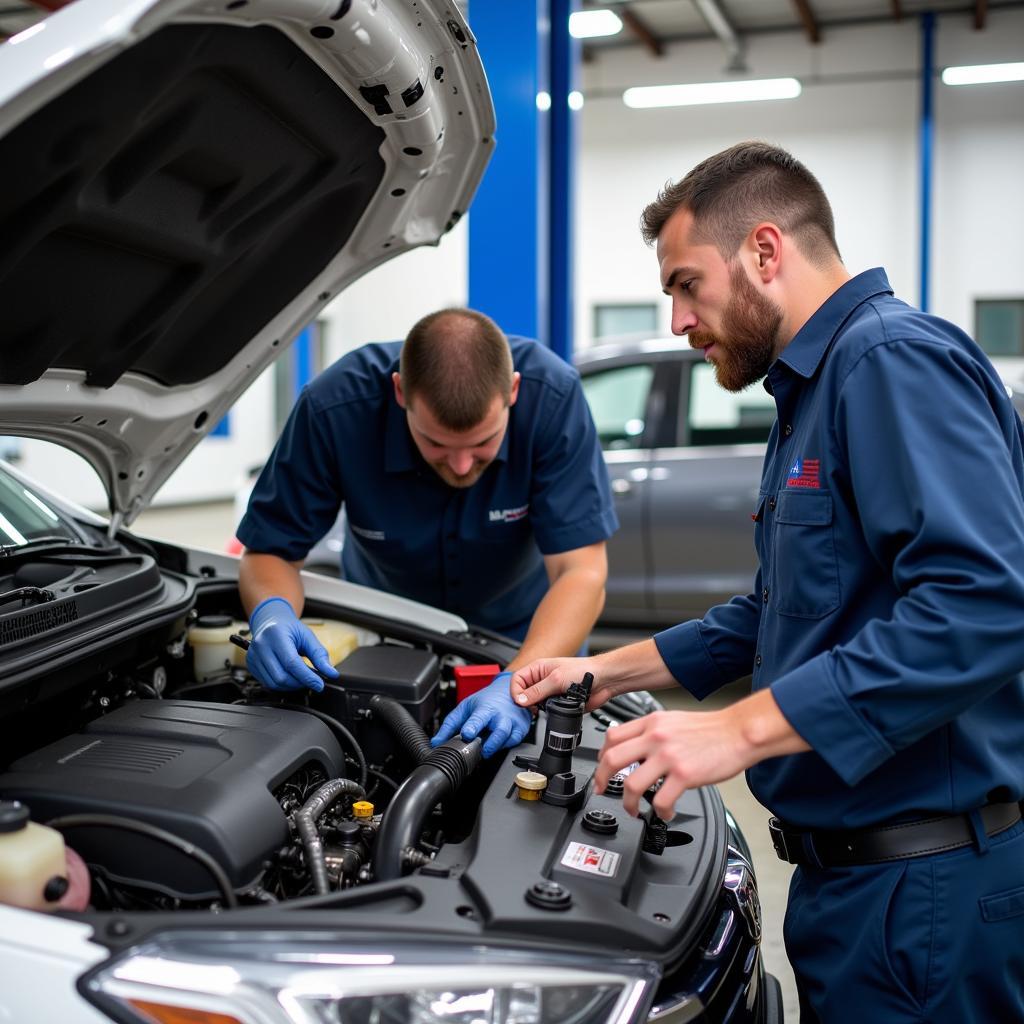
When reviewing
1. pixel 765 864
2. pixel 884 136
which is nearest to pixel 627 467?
pixel 765 864

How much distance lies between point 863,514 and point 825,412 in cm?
16

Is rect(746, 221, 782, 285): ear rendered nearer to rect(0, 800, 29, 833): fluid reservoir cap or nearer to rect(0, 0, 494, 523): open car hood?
rect(0, 0, 494, 523): open car hood

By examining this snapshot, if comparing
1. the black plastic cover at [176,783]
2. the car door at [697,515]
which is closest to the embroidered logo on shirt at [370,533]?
the black plastic cover at [176,783]

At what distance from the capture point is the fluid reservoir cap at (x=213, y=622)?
6.31ft

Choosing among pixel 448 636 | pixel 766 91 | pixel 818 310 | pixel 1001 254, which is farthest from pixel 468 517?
pixel 1001 254

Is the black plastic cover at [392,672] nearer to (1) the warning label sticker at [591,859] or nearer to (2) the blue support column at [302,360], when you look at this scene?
(1) the warning label sticker at [591,859]

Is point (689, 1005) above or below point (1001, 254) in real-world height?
below

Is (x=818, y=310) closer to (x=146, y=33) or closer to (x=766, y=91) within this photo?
(x=146, y=33)

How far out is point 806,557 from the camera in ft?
4.03

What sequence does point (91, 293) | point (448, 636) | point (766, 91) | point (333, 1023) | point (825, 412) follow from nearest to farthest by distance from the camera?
1. point (333, 1023)
2. point (825, 412)
3. point (91, 293)
4. point (448, 636)
5. point (766, 91)

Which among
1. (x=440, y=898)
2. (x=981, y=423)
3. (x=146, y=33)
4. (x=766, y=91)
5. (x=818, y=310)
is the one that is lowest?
(x=440, y=898)

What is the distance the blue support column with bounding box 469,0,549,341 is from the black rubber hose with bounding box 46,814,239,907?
2330mm

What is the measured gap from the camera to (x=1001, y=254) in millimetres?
10211

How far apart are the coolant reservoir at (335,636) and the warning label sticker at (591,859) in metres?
0.73
